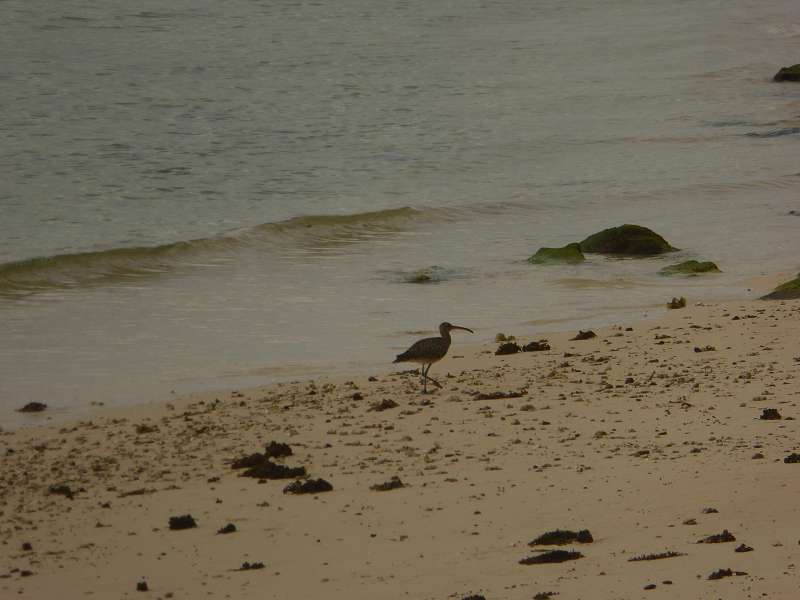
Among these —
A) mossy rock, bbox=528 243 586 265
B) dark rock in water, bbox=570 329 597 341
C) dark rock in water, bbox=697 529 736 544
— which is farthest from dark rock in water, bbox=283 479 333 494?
mossy rock, bbox=528 243 586 265

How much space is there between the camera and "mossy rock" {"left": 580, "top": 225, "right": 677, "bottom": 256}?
2127cm

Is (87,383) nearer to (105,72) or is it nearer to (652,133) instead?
(652,133)

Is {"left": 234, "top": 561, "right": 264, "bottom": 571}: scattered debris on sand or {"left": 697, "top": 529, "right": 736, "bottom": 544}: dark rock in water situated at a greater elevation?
{"left": 697, "top": 529, "right": 736, "bottom": 544}: dark rock in water

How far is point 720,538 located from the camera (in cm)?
788

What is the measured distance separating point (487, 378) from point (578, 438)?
256cm

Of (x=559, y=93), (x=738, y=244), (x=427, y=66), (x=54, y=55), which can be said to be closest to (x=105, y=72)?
(x=54, y=55)

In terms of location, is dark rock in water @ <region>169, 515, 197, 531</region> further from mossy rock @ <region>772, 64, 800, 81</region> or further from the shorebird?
mossy rock @ <region>772, 64, 800, 81</region>

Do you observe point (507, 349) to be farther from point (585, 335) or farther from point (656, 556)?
point (656, 556)

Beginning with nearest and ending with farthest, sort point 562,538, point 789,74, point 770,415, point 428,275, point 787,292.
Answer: point 562,538
point 770,415
point 787,292
point 428,275
point 789,74

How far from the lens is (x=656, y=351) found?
13664 millimetres

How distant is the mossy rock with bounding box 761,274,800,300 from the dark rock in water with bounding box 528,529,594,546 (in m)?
8.84

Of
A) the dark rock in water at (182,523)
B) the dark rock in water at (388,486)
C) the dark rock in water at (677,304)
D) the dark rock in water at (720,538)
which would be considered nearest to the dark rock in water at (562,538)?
the dark rock in water at (720,538)

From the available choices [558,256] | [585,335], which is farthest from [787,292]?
[558,256]

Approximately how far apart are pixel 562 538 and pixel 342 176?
2248cm
